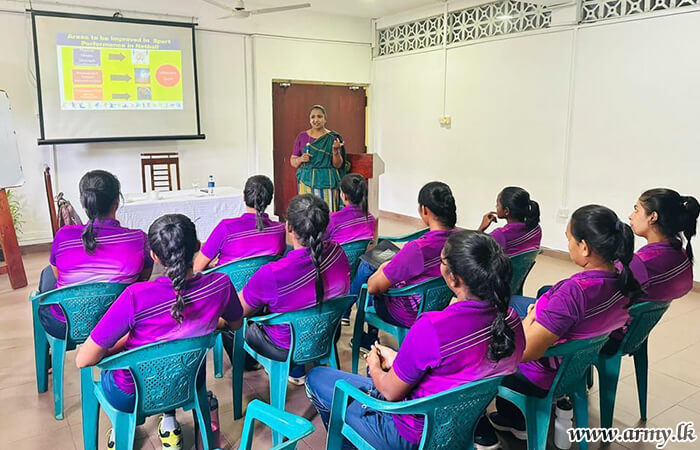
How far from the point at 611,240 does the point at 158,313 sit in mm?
1592

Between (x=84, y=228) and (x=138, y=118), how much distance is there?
4.19m

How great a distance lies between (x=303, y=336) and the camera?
86.2 inches

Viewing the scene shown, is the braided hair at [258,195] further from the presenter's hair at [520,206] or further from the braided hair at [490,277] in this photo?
the braided hair at [490,277]

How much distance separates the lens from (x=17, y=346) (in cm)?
Result: 338

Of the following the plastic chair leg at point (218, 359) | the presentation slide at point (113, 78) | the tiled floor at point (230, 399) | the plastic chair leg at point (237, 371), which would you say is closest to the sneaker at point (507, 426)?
the tiled floor at point (230, 399)

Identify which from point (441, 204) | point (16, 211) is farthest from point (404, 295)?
point (16, 211)

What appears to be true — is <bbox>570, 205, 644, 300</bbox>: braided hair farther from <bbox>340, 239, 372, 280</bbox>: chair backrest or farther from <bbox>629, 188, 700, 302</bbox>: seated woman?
<bbox>340, 239, 372, 280</bbox>: chair backrest

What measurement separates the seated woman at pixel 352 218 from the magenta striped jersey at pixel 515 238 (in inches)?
30.6

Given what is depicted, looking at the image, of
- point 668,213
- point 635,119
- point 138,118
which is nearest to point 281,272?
point 668,213

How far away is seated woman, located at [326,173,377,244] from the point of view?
3.21 m

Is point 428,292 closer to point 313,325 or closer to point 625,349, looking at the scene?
point 313,325

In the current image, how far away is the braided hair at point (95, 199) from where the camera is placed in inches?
93.1

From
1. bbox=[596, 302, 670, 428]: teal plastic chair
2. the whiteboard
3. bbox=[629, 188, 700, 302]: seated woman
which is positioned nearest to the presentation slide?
the whiteboard

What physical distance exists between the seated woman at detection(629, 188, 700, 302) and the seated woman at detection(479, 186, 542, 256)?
0.68 meters
